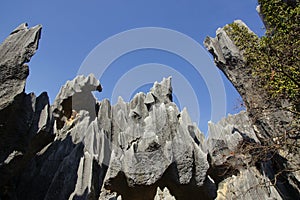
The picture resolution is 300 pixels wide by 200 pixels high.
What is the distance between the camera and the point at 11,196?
9258 millimetres

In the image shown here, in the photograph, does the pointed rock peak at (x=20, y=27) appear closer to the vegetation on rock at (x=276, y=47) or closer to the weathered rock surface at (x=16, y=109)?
the weathered rock surface at (x=16, y=109)

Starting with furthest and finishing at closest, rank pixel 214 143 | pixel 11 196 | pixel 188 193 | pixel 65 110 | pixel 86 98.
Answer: pixel 86 98
pixel 65 110
pixel 214 143
pixel 188 193
pixel 11 196

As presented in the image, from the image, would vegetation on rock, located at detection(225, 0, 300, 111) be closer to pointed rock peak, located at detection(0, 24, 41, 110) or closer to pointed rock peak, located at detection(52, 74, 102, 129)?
pointed rock peak, located at detection(0, 24, 41, 110)

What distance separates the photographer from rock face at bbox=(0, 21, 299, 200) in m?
7.64

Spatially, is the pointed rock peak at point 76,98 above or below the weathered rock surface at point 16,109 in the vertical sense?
above

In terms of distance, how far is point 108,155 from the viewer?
1723cm

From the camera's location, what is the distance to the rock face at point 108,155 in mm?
7645

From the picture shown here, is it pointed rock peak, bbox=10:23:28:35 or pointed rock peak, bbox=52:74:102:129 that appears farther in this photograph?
pointed rock peak, bbox=52:74:102:129

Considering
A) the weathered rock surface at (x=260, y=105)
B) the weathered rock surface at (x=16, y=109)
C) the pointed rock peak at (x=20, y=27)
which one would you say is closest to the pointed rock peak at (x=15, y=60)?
the weathered rock surface at (x=16, y=109)

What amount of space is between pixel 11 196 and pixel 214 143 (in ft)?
47.4

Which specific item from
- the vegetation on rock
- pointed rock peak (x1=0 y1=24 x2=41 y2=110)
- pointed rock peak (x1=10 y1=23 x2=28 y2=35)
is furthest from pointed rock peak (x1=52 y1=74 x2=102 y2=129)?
the vegetation on rock

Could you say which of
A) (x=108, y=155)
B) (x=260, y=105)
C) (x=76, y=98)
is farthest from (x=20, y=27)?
(x=76, y=98)

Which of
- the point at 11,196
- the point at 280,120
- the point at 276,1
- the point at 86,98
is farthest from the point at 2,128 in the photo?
the point at 86,98

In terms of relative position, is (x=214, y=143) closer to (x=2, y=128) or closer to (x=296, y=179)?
(x=296, y=179)
